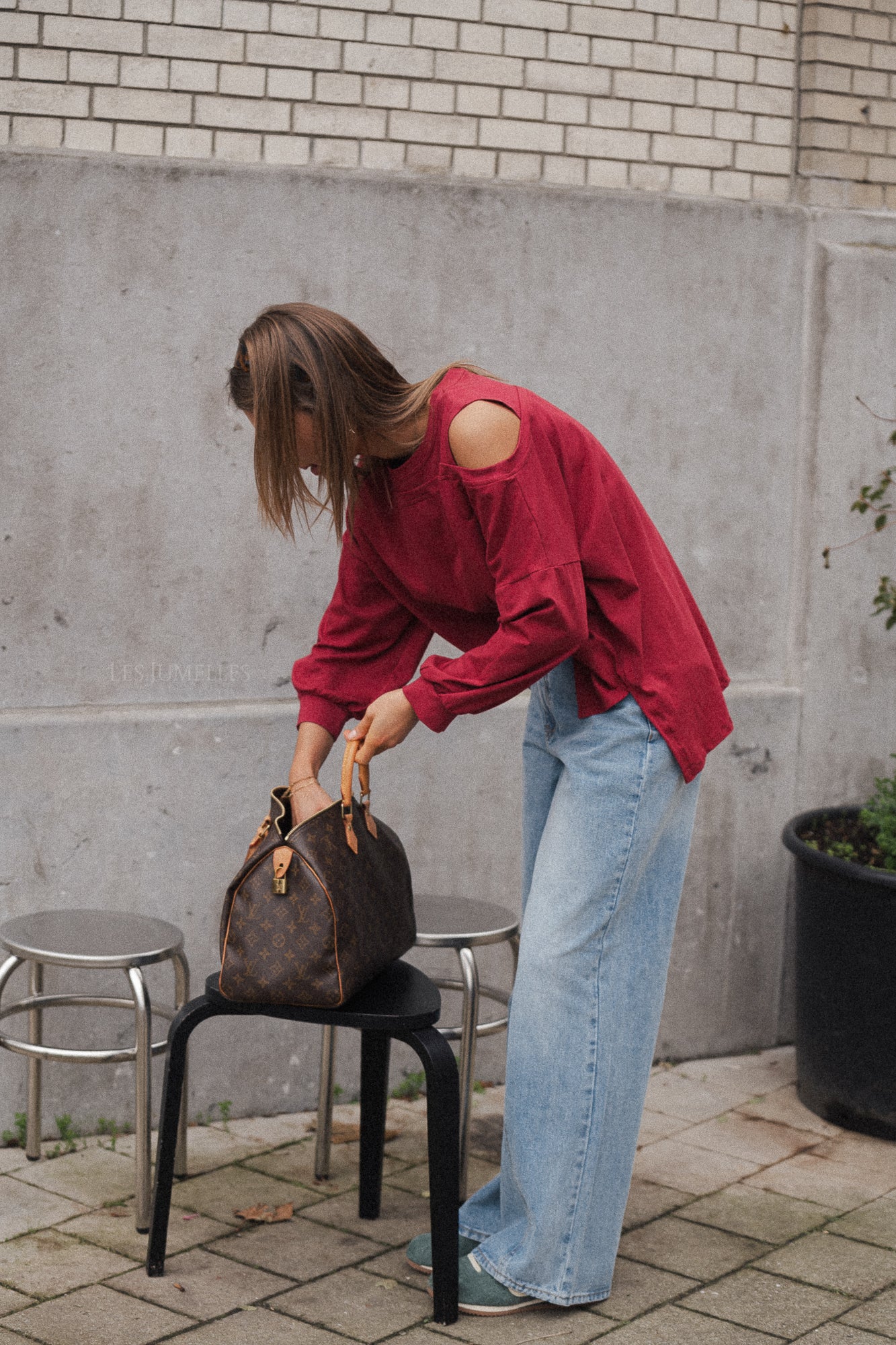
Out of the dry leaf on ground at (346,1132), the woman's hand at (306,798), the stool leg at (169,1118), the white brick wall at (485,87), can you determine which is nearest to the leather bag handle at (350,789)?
the woman's hand at (306,798)

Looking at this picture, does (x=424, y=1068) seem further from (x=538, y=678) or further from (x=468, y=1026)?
(x=538, y=678)

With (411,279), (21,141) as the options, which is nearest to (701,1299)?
(411,279)

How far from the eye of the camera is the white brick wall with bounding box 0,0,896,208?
12.8ft

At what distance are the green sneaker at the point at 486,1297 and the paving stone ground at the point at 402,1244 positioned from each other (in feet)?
0.08

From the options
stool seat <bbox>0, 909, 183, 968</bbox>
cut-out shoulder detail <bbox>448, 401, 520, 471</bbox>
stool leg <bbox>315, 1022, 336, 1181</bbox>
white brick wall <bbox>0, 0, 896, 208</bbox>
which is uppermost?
white brick wall <bbox>0, 0, 896, 208</bbox>

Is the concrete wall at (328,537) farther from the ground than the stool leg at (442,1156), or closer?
farther from the ground

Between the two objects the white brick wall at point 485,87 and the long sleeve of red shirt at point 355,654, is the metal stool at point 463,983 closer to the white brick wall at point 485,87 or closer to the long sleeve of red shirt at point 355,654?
the long sleeve of red shirt at point 355,654

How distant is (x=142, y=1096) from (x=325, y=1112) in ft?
1.71

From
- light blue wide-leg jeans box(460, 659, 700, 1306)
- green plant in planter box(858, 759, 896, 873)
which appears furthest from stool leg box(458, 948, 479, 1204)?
green plant in planter box(858, 759, 896, 873)

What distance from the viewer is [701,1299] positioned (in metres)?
3.22

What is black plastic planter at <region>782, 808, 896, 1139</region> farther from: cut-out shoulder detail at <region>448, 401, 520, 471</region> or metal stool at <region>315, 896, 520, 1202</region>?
cut-out shoulder detail at <region>448, 401, 520, 471</region>

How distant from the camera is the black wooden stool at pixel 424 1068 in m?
2.93

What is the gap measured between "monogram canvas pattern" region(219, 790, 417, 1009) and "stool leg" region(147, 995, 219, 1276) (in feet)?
0.49

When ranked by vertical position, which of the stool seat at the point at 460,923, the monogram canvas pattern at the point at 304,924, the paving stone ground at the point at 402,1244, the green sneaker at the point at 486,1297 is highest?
the monogram canvas pattern at the point at 304,924
